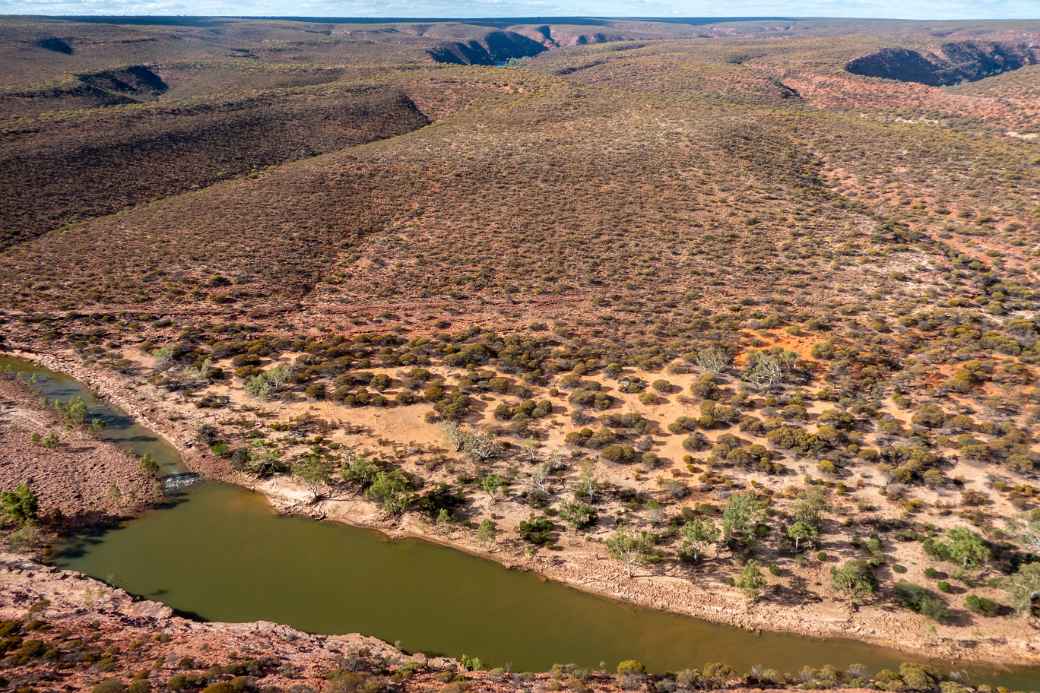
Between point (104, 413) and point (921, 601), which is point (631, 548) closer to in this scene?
point (921, 601)

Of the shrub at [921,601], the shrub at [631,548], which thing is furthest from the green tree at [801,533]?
the shrub at [631,548]

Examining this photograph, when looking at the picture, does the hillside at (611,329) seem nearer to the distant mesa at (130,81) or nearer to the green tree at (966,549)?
the green tree at (966,549)

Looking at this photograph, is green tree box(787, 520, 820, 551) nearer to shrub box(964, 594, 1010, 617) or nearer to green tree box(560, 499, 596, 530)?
shrub box(964, 594, 1010, 617)

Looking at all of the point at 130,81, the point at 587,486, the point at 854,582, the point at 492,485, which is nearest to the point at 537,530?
the point at 492,485

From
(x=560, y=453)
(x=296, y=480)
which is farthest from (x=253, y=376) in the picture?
(x=560, y=453)

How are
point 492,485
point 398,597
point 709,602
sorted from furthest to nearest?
1. point 492,485
2. point 398,597
3. point 709,602

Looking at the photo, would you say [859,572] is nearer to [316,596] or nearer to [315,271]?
[316,596]
